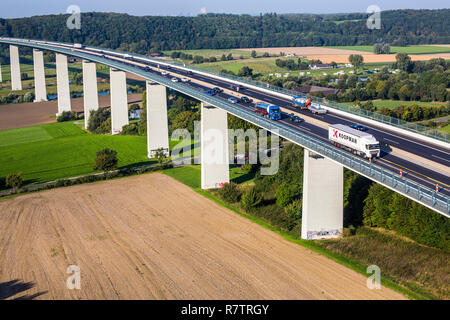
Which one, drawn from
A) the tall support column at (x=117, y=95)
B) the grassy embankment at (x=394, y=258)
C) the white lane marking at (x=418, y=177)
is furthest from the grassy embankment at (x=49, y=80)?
the white lane marking at (x=418, y=177)

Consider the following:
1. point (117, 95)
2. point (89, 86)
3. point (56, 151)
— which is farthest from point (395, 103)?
point (56, 151)

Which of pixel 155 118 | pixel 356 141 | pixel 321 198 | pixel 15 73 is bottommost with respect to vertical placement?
pixel 321 198

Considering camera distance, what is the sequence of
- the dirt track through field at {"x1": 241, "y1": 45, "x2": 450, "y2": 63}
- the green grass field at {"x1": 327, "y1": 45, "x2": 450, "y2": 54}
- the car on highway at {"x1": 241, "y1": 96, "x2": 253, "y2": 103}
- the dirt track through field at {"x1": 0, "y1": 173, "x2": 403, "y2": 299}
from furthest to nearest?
the green grass field at {"x1": 327, "y1": 45, "x2": 450, "y2": 54}
the dirt track through field at {"x1": 241, "y1": 45, "x2": 450, "y2": 63}
the car on highway at {"x1": 241, "y1": 96, "x2": 253, "y2": 103}
the dirt track through field at {"x1": 0, "y1": 173, "x2": 403, "y2": 299}

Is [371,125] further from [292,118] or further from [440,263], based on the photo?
[440,263]

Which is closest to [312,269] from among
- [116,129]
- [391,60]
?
[116,129]

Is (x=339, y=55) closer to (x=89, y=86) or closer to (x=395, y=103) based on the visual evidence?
(x=395, y=103)

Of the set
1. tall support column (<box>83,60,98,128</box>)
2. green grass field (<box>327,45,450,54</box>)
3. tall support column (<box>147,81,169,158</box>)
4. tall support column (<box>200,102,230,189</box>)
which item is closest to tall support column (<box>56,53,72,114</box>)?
tall support column (<box>83,60,98,128</box>)

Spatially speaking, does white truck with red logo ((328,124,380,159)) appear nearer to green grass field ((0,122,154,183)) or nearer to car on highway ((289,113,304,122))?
car on highway ((289,113,304,122))
